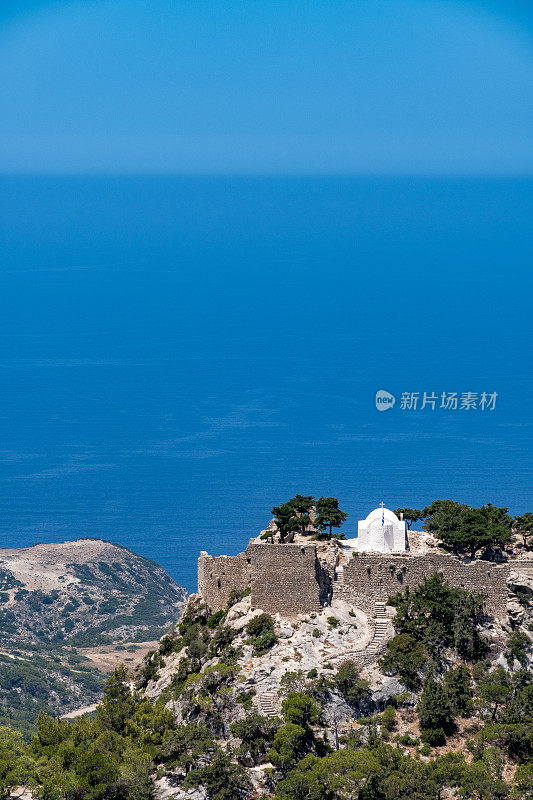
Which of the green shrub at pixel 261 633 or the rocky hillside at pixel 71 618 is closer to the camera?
the green shrub at pixel 261 633

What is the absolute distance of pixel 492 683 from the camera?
62.6 meters

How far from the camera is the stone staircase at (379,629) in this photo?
208 feet

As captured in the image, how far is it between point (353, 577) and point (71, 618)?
2636 inches

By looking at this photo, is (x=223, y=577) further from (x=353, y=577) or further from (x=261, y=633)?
(x=353, y=577)

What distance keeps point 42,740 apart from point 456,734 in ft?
61.9

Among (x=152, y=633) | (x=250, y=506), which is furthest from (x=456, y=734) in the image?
(x=250, y=506)

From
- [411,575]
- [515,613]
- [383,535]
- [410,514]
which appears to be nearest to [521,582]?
[515,613]

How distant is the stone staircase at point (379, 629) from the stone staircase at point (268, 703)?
5159 mm

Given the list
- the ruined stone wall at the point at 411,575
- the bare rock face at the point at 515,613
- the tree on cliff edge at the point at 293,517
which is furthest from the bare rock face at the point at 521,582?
the tree on cliff edge at the point at 293,517

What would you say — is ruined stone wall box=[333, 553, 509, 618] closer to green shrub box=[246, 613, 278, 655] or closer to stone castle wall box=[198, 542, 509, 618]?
stone castle wall box=[198, 542, 509, 618]

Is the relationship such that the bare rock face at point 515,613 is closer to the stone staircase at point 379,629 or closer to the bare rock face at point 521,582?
the bare rock face at point 521,582

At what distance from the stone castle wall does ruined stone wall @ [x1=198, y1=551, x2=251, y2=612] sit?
2947mm

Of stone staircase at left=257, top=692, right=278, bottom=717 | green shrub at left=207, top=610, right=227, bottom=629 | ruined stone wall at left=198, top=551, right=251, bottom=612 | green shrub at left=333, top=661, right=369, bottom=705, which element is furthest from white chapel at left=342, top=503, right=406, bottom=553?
stone staircase at left=257, top=692, right=278, bottom=717

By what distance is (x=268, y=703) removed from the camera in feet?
200
